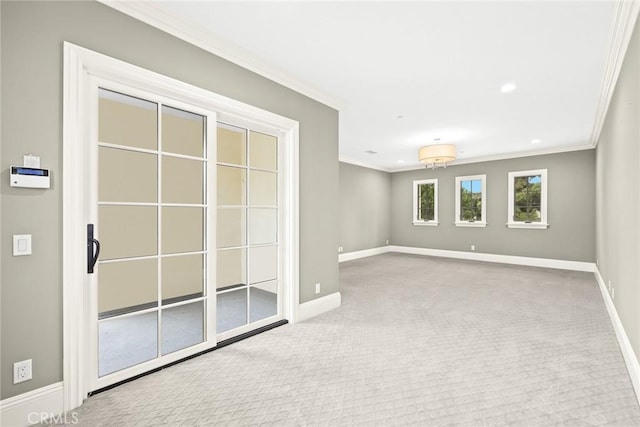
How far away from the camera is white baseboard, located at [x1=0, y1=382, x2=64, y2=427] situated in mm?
1662

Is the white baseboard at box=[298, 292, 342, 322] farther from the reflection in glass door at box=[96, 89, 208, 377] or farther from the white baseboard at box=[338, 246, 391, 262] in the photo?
the white baseboard at box=[338, 246, 391, 262]

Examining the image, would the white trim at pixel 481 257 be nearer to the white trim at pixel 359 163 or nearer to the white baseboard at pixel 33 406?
the white trim at pixel 359 163

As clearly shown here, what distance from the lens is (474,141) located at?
19.9 feet

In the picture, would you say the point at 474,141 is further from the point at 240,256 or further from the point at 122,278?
Answer: the point at 122,278

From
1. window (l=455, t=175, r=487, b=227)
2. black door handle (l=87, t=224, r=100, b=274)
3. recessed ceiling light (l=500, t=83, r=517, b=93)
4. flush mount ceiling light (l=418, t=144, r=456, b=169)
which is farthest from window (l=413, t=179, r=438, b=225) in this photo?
black door handle (l=87, t=224, r=100, b=274)

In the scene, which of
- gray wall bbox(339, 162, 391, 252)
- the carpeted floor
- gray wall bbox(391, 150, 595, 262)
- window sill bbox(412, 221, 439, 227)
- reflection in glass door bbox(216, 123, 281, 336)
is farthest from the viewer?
window sill bbox(412, 221, 439, 227)

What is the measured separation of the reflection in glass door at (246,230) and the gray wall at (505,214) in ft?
21.4

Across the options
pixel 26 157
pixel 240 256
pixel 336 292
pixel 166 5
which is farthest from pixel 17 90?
pixel 336 292

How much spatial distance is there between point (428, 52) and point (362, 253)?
20.7 ft

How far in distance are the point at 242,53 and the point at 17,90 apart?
1665 mm

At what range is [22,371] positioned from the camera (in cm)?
172

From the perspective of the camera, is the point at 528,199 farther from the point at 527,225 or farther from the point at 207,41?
the point at 207,41

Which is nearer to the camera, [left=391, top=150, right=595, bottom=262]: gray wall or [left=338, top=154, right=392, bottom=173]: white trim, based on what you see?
[left=391, top=150, right=595, bottom=262]: gray wall

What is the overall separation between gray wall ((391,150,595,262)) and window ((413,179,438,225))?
14 cm
